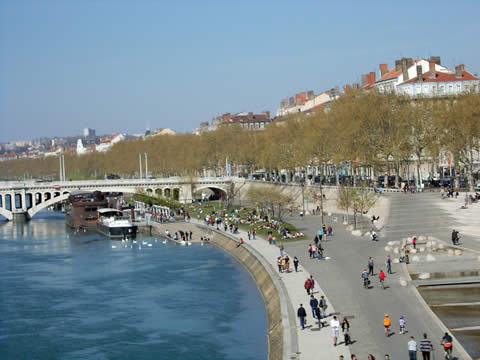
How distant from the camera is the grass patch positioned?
62.7m

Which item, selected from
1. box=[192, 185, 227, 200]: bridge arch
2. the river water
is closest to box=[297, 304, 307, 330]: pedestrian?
the river water

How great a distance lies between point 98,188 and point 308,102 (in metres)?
54.9

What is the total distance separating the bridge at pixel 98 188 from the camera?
107750mm

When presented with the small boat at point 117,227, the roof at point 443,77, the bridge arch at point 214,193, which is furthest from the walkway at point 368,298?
the bridge arch at point 214,193

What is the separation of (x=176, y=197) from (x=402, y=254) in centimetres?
7391

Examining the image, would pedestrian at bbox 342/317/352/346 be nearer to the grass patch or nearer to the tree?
the grass patch

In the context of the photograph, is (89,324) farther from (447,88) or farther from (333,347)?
(447,88)

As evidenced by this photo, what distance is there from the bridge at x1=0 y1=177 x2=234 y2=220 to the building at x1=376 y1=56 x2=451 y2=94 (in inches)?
1026

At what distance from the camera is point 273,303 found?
A: 125 feet

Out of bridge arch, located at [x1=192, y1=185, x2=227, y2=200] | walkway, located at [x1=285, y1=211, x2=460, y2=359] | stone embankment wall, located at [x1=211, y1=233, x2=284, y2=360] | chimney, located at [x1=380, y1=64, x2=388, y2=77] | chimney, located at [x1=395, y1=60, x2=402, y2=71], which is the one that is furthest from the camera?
bridge arch, located at [x1=192, y1=185, x2=227, y2=200]

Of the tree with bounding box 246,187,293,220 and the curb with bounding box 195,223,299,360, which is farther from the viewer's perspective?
the tree with bounding box 246,187,293,220

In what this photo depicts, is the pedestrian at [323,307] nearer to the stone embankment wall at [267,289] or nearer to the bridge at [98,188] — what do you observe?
the stone embankment wall at [267,289]

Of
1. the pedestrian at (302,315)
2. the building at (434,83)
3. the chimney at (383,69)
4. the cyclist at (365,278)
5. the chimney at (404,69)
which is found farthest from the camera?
the chimney at (383,69)

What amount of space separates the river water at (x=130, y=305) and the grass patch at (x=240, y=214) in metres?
4.35
